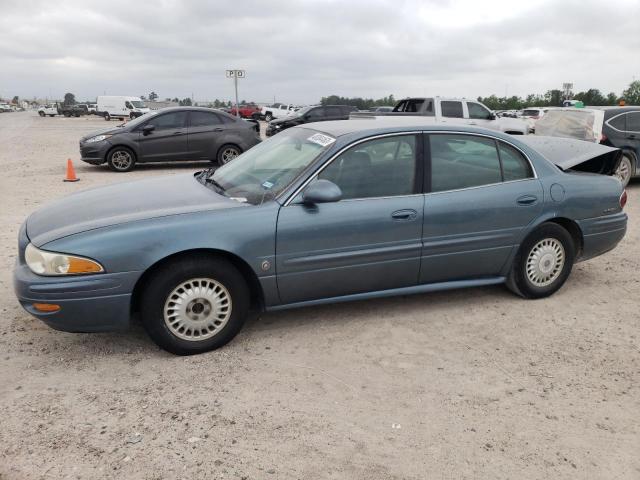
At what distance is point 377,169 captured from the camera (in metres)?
3.91

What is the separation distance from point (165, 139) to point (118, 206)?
349 inches

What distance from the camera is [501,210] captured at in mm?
4195

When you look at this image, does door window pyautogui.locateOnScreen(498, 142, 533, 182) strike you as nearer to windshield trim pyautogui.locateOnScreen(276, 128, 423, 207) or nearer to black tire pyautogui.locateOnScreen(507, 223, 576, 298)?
black tire pyautogui.locateOnScreen(507, 223, 576, 298)

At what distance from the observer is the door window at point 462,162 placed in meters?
4.07

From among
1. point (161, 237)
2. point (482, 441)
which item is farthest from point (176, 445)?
point (482, 441)

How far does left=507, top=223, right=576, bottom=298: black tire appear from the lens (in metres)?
4.41

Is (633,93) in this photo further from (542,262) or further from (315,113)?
(542,262)

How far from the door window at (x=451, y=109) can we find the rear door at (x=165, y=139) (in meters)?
7.47

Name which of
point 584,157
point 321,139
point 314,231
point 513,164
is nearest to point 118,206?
point 314,231

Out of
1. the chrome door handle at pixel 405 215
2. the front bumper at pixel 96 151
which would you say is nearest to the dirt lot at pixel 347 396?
the chrome door handle at pixel 405 215

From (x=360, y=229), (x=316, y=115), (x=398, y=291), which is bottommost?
(x=398, y=291)

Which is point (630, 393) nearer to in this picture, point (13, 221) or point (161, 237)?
point (161, 237)

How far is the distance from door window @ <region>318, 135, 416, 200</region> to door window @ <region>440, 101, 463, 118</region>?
1218 cm

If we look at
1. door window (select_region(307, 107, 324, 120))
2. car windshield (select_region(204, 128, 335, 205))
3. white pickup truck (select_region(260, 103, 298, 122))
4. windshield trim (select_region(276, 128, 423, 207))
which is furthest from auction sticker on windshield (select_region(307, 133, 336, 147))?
white pickup truck (select_region(260, 103, 298, 122))
